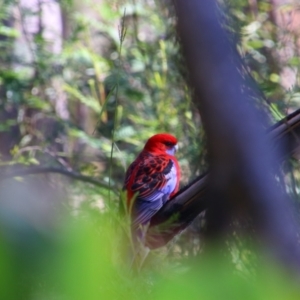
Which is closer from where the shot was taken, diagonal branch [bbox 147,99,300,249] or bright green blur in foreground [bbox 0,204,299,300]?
bright green blur in foreground [bbox 0,204,299,300]

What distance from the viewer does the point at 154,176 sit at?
3191 millimetres

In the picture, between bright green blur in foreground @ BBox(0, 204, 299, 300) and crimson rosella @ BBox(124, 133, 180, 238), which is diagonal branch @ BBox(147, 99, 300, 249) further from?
crimson rosella @ BBox(124, 133, 180, 238)

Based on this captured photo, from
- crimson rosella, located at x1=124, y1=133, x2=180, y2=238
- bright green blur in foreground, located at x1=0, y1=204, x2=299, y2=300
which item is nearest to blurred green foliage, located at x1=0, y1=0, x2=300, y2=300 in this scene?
crimson rosella, located at x1=124, y1=133, x2=180, y2=238

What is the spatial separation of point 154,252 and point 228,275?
856mm

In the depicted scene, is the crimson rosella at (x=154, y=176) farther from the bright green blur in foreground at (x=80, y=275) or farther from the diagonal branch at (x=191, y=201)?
the bright green blur in foreground at (x=80, y=275)

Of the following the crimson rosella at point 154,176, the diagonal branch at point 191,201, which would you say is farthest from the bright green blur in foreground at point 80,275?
the crimson rosella at point 154,176

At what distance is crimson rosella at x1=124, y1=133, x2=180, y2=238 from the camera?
2.90 meters

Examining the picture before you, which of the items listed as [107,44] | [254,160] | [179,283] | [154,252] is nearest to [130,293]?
[179,283]

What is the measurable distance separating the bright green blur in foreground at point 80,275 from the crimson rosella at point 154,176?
194 cm

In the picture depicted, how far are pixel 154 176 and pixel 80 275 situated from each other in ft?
8.26

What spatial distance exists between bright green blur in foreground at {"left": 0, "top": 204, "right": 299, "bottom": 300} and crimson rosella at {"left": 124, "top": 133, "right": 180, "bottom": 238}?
1.94 meters

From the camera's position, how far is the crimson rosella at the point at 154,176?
2904 mm

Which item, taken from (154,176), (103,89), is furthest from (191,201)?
(103,89)

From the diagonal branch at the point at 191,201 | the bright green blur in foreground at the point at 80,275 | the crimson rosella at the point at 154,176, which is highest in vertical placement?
the bright green blur in foreground at the point at 80,275
